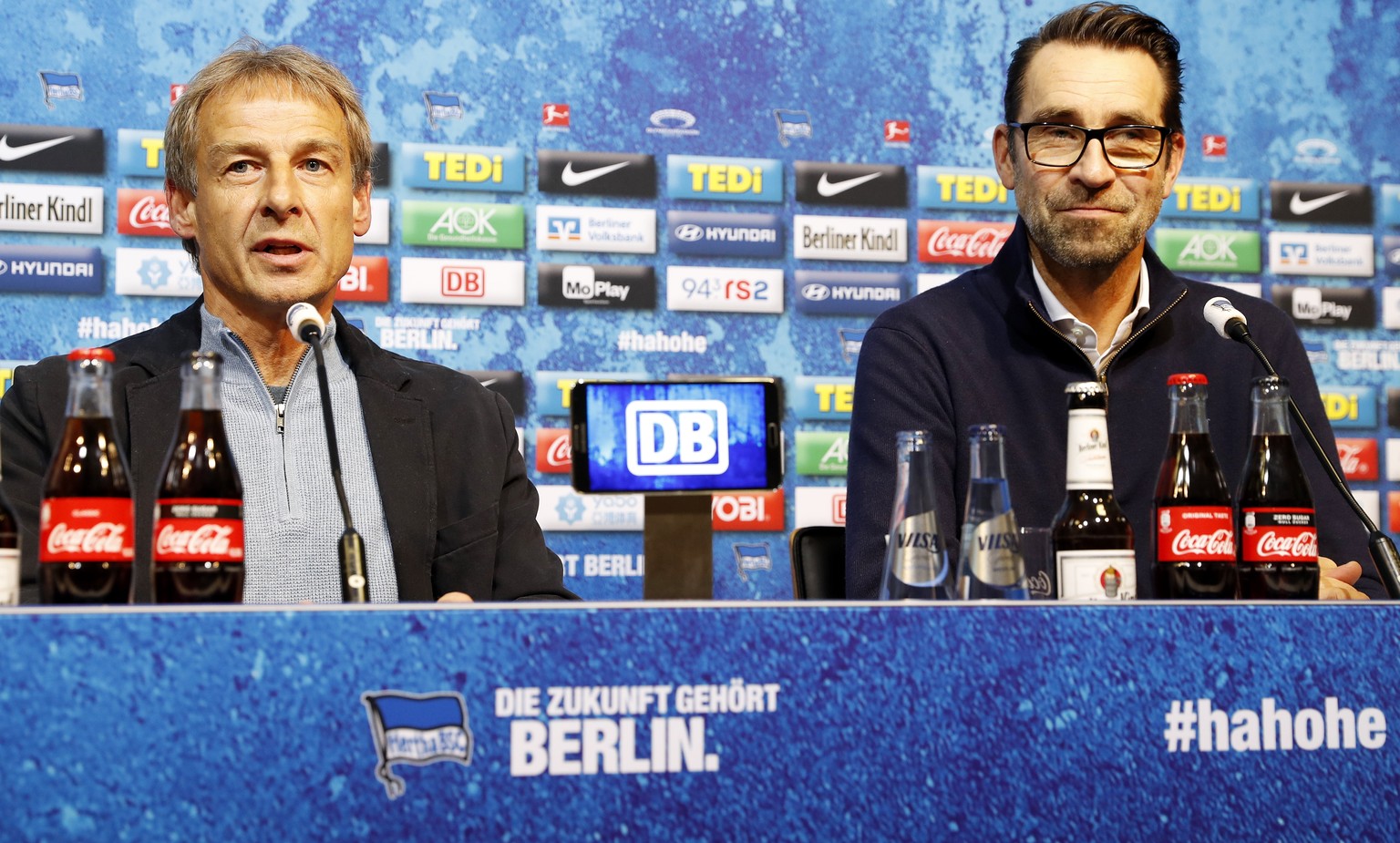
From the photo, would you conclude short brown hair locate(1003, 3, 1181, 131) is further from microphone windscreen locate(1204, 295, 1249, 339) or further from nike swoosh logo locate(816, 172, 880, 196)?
nike swoosh logo locate(816, 172, 880, 196)

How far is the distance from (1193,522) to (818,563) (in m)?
0.75

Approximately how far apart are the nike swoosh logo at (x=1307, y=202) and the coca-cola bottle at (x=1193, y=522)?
3319 mm

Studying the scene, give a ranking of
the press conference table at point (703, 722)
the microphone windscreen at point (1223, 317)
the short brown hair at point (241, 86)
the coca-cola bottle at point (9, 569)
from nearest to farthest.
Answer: the press conference table at point (703, 722)
the coca-cola bottle at point (9, 569)
the microphone windscreen at point (1223, 317)
the short brown hair at point (241, 86)

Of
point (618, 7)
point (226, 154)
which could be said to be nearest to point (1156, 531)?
point (226, 154)

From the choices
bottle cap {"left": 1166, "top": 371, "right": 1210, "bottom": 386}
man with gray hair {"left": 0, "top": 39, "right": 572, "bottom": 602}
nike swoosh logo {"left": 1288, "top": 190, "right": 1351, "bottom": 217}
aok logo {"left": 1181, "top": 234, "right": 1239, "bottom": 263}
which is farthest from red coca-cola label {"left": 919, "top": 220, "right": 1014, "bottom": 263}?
bottle cap {"left": 1166, "top": 371, "right": 1210, "bottom": 386}

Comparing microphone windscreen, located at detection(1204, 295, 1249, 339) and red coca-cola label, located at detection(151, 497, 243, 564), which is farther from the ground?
microphone windscreen, located at detection(1204, 295, 1249, 339)

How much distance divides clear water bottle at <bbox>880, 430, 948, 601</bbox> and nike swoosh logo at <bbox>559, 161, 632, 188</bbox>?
2835mm

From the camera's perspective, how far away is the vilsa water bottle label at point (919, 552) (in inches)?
38.4

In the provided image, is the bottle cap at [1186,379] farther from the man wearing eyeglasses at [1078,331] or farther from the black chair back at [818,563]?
the black chair back at [818,563]

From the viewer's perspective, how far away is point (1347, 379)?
4023 mm

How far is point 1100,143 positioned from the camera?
155cm

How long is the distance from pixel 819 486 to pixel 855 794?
308 centimetres

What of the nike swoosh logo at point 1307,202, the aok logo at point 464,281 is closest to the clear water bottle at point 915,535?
the aok logo at point 464,281

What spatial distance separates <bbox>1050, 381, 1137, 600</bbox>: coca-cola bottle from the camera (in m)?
0.96
